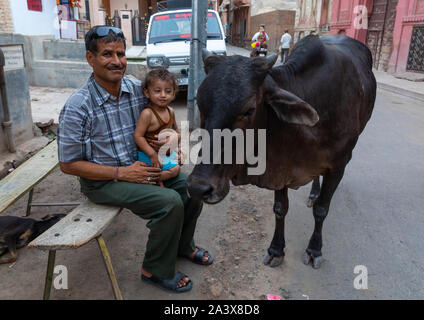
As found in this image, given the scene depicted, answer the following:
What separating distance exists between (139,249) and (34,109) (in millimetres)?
4993

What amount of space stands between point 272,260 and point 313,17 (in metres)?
21.7

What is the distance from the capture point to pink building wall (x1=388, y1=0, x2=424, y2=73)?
40.9ft

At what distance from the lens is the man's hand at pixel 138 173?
8.16 feet

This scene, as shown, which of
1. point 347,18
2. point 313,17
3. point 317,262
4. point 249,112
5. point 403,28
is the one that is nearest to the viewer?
point 249,112

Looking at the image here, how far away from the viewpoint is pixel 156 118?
264cm

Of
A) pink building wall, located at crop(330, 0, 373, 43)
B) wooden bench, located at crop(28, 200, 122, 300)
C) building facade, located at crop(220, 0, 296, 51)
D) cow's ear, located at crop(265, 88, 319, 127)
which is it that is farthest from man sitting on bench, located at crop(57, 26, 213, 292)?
building facade, located at crop(220, 0, 296, 51)

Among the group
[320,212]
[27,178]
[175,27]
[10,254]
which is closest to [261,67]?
[320,212]

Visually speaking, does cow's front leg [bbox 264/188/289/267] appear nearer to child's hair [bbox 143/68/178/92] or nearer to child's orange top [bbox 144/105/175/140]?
child's orange top [bbox 144/105/175/140]

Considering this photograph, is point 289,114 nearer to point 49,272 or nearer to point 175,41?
point 49,272

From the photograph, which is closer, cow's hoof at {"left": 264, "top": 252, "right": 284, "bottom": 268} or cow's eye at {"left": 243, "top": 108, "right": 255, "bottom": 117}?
cow's eye at {"left": 243, "top": 108, "right": 255, "bottom": 117}

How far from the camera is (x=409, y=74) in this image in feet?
42.5

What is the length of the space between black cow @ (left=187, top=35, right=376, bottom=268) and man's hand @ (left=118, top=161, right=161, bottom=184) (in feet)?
1.89
